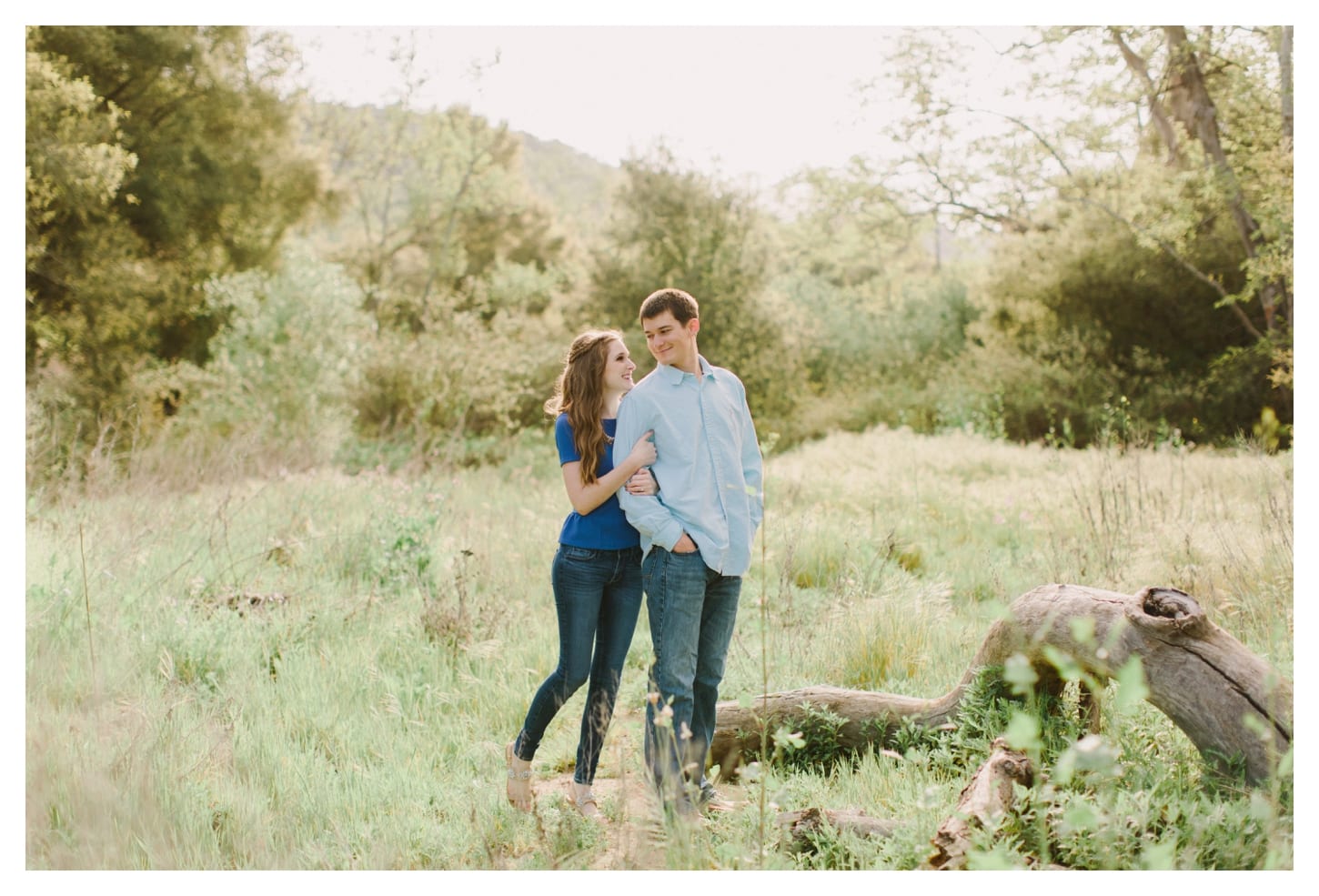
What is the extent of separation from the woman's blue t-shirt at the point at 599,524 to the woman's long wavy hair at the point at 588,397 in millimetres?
33

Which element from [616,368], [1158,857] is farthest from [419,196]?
[1158,857]

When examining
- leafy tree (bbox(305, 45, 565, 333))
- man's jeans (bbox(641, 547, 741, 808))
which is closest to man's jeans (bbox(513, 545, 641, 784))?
man's jeans (bbox(641, 547, 741, 808))

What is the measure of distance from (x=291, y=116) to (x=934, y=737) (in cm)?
1784

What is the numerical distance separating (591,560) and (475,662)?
207 centimetres

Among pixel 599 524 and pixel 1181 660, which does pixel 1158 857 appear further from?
pixel 599 524

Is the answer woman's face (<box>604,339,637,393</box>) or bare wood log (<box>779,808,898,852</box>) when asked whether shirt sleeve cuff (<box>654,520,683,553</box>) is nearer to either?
woman's face (<box>604,339,637,393</box>)

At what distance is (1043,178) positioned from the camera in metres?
15.1

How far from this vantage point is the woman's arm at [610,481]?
118 inches

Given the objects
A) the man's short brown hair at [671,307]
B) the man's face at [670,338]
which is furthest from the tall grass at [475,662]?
the man's short brown hair at [671,307]

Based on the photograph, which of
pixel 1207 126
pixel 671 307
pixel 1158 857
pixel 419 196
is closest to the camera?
pixel 1158 857

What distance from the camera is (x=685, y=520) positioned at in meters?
2.99

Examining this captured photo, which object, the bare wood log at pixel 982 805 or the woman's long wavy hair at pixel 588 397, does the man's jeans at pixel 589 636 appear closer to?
the woman's long wavy hair at pixel 588 397

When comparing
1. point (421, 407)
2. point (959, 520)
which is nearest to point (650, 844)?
point (959, 520)

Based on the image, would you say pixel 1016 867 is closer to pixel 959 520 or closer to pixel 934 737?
pixel 934 737
